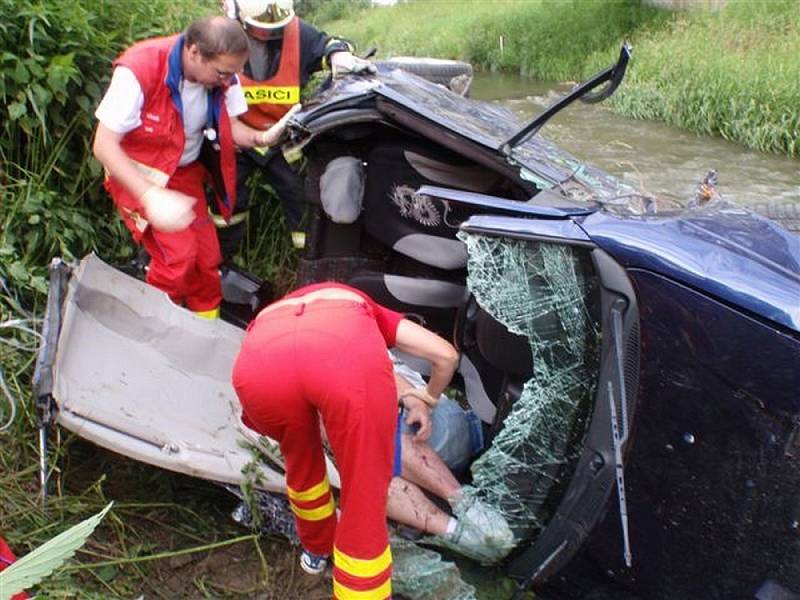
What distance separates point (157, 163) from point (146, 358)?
0.85 metres

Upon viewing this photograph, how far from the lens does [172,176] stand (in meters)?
3.50

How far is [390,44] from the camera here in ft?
79.9

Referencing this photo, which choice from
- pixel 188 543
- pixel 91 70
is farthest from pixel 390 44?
pixel 188 543

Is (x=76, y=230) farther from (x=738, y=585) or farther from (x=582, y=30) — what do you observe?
(x=582, y=30)

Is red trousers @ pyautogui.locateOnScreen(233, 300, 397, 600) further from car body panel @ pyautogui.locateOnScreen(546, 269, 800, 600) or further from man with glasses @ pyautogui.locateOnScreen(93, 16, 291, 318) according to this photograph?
man with glasses @ pyautogui.locateOnScreen(93, 16, 291, 318)

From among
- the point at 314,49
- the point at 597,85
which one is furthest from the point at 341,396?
the point at 314,49

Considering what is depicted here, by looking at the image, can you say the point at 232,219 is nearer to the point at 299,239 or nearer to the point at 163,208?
the point at 299,239

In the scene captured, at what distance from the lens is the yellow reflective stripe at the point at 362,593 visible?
7.16 ft

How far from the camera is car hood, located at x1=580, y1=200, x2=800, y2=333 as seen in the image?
6.15 ft

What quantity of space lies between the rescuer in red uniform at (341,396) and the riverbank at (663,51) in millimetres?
9225

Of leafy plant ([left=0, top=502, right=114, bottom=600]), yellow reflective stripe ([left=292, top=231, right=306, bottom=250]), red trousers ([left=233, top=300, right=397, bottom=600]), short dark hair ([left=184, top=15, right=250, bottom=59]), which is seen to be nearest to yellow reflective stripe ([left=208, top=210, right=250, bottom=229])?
yellow reflective stripe ([left=292, top=231, right=306, bottom=250])

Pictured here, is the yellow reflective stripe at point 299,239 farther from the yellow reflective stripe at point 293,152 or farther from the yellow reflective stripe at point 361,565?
the yellow reflective stripe at point 361,565

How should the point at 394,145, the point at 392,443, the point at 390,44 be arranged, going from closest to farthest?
the point at 392,443 < the point at 394,145 < the point at 390,44

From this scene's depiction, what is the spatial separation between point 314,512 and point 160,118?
1701 mm
